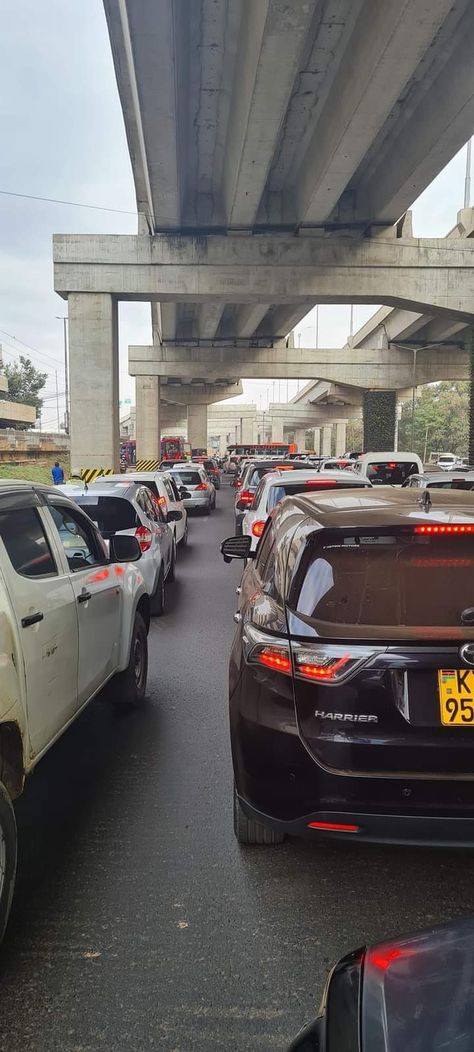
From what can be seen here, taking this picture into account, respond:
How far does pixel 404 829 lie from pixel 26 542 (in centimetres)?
217

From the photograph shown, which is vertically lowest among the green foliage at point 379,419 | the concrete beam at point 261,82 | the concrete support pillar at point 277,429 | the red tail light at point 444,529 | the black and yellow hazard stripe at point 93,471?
the red tail light at point 444,529

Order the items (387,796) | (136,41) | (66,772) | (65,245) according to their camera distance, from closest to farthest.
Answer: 1. (387,796)
2. (66,772)
3. (136,41)
4. (65,245)

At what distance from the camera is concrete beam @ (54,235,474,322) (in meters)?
24.0

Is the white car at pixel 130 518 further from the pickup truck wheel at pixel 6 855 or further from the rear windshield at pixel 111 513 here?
the pickup truck wheel at pixel 6 855

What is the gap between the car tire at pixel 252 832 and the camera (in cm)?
338

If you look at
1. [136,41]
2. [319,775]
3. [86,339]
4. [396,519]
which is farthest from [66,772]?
[86,339]

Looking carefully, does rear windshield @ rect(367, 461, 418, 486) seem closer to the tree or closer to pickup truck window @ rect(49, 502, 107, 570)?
pickup truck window @ rect(49, 502, 107, 570)

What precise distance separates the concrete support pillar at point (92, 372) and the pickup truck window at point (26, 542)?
21919mm

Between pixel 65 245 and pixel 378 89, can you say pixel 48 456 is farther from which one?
pixel 378 89

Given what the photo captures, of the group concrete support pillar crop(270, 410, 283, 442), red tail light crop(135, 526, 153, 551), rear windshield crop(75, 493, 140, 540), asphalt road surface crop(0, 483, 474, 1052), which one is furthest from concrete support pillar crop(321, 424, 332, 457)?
asphalt road surface crop(0, 483, 474, 1052)

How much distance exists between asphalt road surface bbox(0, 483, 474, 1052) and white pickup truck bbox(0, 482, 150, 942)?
0.38m

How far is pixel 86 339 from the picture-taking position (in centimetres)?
2503

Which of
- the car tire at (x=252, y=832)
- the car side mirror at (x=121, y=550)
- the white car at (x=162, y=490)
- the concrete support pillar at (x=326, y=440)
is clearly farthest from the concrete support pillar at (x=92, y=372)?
the concrete support pillar at (x=326, y=440)

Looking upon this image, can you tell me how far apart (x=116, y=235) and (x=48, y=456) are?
25250mm
